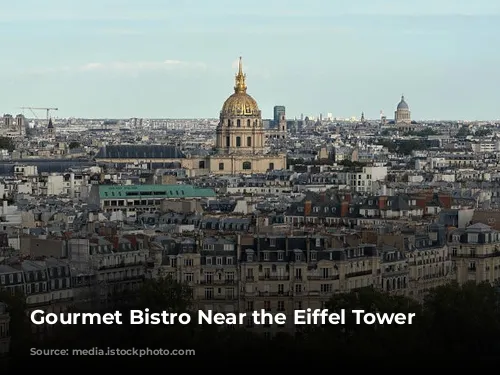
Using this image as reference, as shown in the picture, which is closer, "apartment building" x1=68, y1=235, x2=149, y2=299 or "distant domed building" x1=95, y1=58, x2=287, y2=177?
"apartment building" x1=68, y1=235, x2=149, y2=299

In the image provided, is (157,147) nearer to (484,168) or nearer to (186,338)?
(484,168)

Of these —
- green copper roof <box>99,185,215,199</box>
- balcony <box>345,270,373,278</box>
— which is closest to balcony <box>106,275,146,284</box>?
balcony <box>345,270,373,278</box>

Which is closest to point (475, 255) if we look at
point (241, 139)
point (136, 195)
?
point (136, 195)

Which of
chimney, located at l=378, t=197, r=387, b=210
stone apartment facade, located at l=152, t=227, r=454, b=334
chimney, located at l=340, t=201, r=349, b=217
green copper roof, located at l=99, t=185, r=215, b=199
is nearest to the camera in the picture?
stone apartment facade, located at l=152, t=227, r=454, b=334

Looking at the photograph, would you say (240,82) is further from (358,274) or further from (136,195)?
(358,274)

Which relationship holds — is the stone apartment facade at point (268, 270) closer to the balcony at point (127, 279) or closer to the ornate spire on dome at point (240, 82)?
the balcony at point (127, 279)

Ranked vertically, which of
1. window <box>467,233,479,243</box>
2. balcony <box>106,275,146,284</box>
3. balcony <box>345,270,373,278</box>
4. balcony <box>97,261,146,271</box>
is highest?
window <box>467,233,479,243</box>

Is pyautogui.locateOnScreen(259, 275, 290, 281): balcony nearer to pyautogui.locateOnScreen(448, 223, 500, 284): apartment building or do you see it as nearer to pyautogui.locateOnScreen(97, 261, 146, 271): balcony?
pyautogui.locateOnScreen(97, 261, 146, 271): balcony

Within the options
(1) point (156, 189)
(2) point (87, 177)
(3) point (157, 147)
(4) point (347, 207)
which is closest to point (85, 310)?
(4) point (347, 207)
